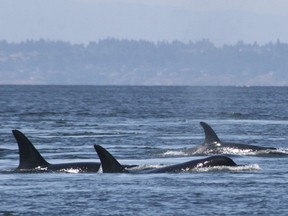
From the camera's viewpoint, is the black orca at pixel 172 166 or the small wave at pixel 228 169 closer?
the black orca at pixel 172 166

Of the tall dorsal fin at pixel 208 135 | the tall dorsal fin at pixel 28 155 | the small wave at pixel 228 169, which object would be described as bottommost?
the small wave at pixel 228 169

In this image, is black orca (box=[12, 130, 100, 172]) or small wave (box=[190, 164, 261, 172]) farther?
black orca (box=[12, 130, 100, 172])

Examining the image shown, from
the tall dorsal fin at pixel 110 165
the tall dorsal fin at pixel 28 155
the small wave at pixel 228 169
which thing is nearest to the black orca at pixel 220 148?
the small wave at pixel 228 169

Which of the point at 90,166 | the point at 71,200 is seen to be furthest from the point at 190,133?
the point at 71,200

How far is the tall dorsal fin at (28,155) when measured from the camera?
1330 inches

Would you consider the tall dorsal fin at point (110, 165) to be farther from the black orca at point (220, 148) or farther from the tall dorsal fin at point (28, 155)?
the black orca at point (220, 148)

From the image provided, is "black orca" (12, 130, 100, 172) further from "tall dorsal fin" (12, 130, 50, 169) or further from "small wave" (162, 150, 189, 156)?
"small wave" (162, 150, 189, 156)

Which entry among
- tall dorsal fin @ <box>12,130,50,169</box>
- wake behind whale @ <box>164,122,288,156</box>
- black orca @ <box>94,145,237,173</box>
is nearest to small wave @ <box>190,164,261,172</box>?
black orca @ <box>94,145,237,173</box>

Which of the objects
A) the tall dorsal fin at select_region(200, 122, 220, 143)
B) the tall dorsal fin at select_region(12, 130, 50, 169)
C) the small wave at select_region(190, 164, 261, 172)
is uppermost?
the tall dorsal fin at select_region(200, 122, 220, 143)

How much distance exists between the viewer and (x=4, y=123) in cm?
6944

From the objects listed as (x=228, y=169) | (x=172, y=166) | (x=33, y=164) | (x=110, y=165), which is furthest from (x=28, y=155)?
(x=228, y=169)

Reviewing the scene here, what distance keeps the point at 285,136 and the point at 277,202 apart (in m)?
26.7

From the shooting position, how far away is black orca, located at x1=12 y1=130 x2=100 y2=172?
3353cm

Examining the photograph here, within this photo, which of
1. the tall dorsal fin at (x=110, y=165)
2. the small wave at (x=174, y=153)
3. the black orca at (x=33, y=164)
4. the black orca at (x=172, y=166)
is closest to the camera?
the tall dorsal fin at (x=110, y=165)
